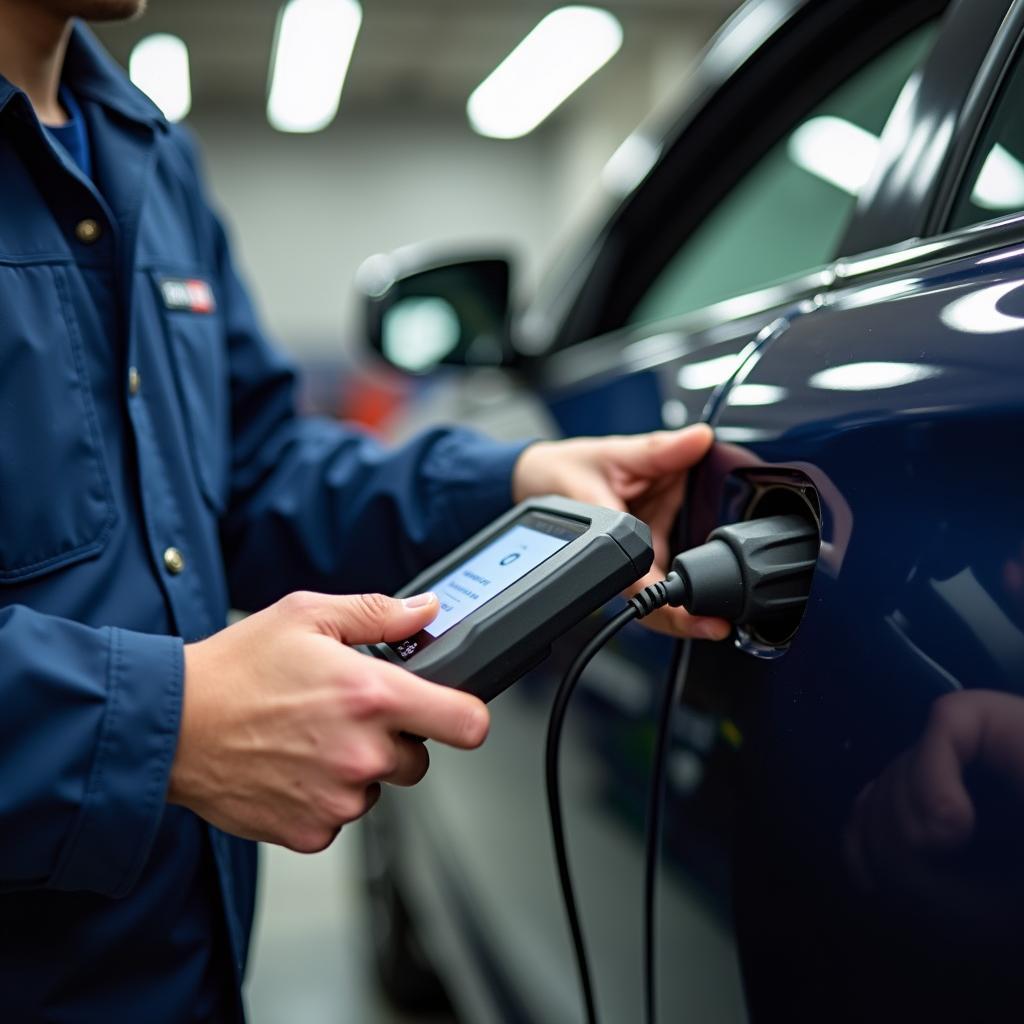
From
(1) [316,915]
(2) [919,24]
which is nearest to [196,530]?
(2) [919,24]

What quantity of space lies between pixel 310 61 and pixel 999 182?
8148 millimetres

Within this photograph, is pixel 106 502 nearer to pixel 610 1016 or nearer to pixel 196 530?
pixel 196 530

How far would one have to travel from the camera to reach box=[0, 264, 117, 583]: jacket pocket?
30.0 inches

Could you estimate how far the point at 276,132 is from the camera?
369 inches

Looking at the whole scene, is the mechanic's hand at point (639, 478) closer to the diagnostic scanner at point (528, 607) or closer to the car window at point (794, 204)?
the diagnostic scanner at point (528, 607)

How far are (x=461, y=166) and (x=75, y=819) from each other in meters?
9.79

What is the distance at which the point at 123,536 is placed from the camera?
836 millimetres

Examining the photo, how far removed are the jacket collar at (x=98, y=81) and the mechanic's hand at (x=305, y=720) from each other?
548mm

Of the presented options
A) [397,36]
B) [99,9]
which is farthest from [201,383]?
[397,36]

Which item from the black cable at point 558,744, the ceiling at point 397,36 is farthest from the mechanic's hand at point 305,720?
the ceiling at point 397,36

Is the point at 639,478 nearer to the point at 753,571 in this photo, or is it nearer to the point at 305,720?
the point at 753,571

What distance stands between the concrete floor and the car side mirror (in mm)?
1104

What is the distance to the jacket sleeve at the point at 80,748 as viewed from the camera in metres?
0.61

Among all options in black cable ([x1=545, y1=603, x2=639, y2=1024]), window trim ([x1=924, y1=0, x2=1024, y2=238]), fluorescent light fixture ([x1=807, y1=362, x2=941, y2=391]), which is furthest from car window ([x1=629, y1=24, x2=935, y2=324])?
black cable ([x1=545, y1=603, x2=639, y2=1024])
